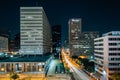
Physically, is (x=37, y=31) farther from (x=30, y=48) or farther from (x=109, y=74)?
(x=109, y=74)

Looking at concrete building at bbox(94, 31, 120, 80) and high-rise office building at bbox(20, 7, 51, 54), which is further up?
high-rise office building at bbox(20, 7, 51, 54)

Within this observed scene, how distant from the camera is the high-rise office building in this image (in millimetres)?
153163

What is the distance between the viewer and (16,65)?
79125mm

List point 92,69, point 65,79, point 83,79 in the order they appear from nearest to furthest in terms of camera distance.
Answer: point 65,79, point 83,79, point 92,69

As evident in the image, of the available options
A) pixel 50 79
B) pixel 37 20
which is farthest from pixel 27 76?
pixel 37 20

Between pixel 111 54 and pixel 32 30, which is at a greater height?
pixel 32 30

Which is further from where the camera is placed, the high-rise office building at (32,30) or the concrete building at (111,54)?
the high-rise office building at (32,30)

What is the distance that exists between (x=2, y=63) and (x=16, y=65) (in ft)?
15.4

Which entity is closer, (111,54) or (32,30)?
(111,54)

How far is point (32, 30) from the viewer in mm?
156250

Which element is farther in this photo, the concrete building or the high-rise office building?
the high-rise office building

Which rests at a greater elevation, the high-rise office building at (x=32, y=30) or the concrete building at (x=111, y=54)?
Answer: the high-rise office building at (x=32, y=30)

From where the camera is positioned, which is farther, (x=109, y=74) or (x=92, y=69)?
(x=92, y=69)

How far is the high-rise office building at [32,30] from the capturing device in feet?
503
